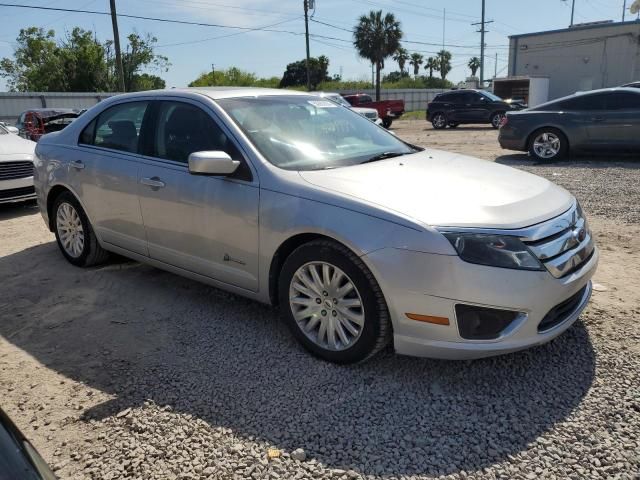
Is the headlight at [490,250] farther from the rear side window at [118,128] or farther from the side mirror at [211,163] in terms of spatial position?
the rear side window at [118,128]

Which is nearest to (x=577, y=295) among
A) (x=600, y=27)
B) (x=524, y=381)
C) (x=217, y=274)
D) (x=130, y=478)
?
(x=524, y=381)

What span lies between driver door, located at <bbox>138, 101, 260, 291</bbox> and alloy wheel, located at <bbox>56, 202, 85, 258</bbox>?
1.21 metres

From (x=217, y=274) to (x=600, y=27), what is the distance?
4334 centimetres

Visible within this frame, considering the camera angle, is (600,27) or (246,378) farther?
(600,27)

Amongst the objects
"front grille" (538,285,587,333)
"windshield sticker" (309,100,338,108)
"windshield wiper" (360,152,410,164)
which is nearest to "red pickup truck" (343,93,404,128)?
"windshield sticker" (309,100,338,108)

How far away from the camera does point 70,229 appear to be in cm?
520

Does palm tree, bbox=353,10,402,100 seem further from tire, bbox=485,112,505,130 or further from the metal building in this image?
tire, bbox=485,112,505,130

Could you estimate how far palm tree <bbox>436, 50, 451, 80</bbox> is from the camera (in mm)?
88062

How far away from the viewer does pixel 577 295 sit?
10.4 feet

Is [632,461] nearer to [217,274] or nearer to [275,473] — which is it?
[275,473]

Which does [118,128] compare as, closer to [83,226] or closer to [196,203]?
[83,226]

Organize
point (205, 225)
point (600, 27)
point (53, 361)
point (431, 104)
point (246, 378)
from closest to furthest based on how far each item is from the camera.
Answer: point (246, 378), point (53, 361), point (205, 225), point (431, 104), point (600, 27)

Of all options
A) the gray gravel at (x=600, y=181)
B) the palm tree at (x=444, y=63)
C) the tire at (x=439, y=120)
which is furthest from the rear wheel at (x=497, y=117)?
the palm tree at (x=444, y=63)

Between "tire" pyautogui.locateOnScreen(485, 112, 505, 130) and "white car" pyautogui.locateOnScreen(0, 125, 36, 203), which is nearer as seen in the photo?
"white car" pyautogui.locateOnScreen(0, 125, 36, 203)
